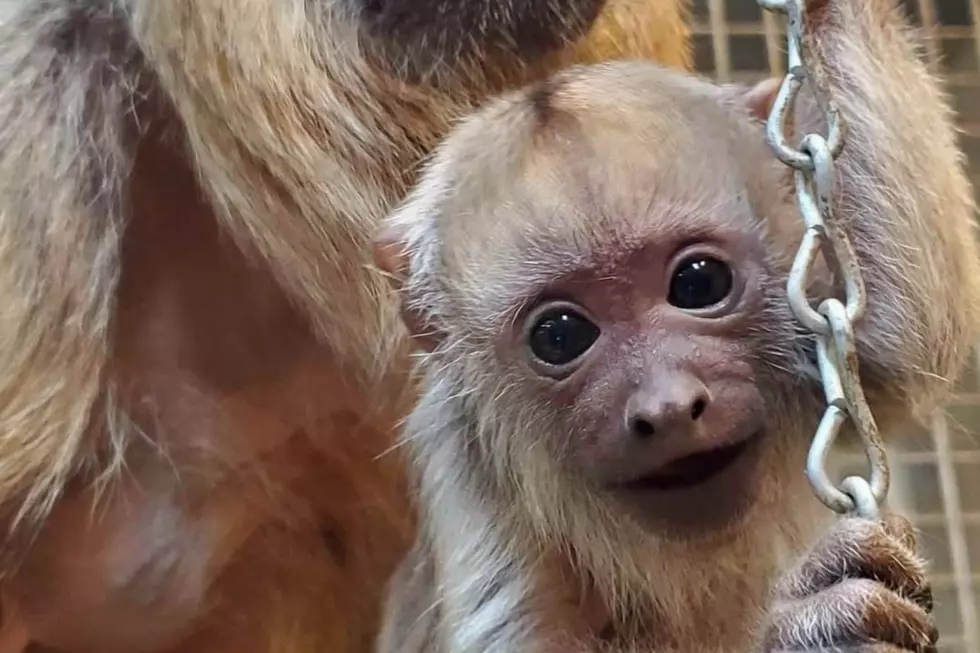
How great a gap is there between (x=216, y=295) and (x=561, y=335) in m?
0.45

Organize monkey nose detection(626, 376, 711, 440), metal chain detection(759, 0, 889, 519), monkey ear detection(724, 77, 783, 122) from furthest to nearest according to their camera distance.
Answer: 1. monkey ear detection(724, 77, 783, 122)
2. monkey nose detection(626, 376, 711, 440)
3. metal chain detection(759, 0, 889, 519)

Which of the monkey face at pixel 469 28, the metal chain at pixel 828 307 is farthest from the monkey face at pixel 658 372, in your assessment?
the monkey face at pixel 469 28

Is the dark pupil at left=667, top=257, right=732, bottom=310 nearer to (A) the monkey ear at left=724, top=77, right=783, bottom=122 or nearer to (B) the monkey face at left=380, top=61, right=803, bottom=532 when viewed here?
(B) the monkey face at left=380, top=61, right=803, bottom=532

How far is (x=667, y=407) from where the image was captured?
877 millimetres

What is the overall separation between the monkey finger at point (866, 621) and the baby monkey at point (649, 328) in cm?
14

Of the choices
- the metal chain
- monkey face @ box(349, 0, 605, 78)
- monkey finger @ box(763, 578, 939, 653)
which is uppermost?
monkey face @ box(349, 0, 605, 78)

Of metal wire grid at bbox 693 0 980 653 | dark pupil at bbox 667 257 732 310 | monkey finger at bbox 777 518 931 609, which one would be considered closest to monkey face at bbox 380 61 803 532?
dark pupil at bbox 667 257 732 310

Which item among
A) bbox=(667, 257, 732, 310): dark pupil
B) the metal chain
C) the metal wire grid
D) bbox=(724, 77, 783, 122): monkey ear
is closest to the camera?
the metal chain

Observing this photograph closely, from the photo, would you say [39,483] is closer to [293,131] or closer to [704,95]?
[293,131]

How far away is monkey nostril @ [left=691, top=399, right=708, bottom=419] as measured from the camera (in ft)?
2.89

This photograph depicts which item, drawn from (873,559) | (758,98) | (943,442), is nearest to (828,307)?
(873,559)

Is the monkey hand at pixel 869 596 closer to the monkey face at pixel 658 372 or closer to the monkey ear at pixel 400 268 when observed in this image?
the monkey face at pixel 658 372

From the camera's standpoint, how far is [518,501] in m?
1.13

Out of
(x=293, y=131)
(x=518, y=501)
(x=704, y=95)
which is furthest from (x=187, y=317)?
(x=704, y=95)
